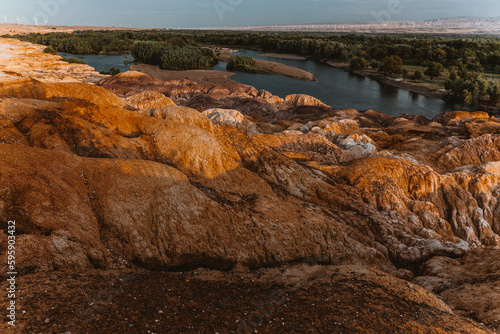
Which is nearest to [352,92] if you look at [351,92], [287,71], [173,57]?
[351,92]

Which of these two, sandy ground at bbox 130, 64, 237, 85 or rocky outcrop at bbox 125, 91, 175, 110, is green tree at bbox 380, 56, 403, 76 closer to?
sandy ground at bbox 130, 64, 237, 85

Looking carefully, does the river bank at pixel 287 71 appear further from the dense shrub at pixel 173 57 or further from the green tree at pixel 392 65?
the green tree at pixel 392 65

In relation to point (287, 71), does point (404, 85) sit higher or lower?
lower

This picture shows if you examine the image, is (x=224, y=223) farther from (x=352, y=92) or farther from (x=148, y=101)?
(x=352, y=92)

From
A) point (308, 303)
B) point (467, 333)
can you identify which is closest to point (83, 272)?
point (308, 303)

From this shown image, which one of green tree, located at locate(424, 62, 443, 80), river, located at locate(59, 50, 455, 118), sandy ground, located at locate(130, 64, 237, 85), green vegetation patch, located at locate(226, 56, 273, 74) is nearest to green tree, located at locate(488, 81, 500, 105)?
river, located at locate(59, 50, 455, 118)
